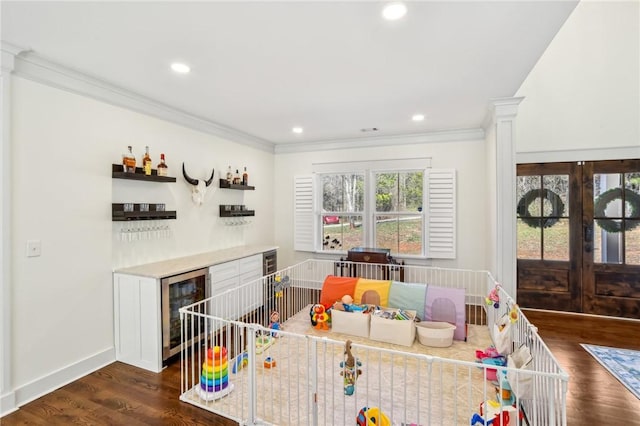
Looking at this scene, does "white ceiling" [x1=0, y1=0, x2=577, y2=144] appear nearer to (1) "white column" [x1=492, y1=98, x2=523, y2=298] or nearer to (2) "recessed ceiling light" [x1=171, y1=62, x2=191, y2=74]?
(2) "recessed ceiling light" [x1=171, y1=62, x2=191, y2=74]

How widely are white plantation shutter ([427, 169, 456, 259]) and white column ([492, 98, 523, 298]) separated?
125 centimetres

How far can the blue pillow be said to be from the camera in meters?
3.19

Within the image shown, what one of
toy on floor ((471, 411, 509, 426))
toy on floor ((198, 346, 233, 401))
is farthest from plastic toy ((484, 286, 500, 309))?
toy on floor ((198, 346, 233, 401))

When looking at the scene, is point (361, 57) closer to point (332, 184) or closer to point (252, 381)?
point (252, 381)

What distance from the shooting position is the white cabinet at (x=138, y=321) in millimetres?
2678

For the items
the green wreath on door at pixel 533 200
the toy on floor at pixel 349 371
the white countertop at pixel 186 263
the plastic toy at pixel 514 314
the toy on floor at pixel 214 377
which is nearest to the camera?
the toy on floor at pixel 349 371

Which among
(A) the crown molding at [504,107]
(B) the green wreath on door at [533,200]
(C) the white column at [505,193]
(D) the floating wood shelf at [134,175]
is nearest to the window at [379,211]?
(B) the green wreath on door at [533,200]

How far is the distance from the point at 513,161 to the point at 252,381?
3.19 metres

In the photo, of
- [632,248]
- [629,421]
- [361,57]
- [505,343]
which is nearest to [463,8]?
[361,57]

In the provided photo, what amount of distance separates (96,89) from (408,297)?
3.60 metres

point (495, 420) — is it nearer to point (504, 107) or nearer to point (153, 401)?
point (153, 401)

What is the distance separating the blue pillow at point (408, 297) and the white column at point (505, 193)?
884 millimetres

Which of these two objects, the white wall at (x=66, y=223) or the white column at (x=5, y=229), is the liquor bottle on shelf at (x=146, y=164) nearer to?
the white wall at (x=66, y=223)

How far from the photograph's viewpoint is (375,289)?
3410mm
